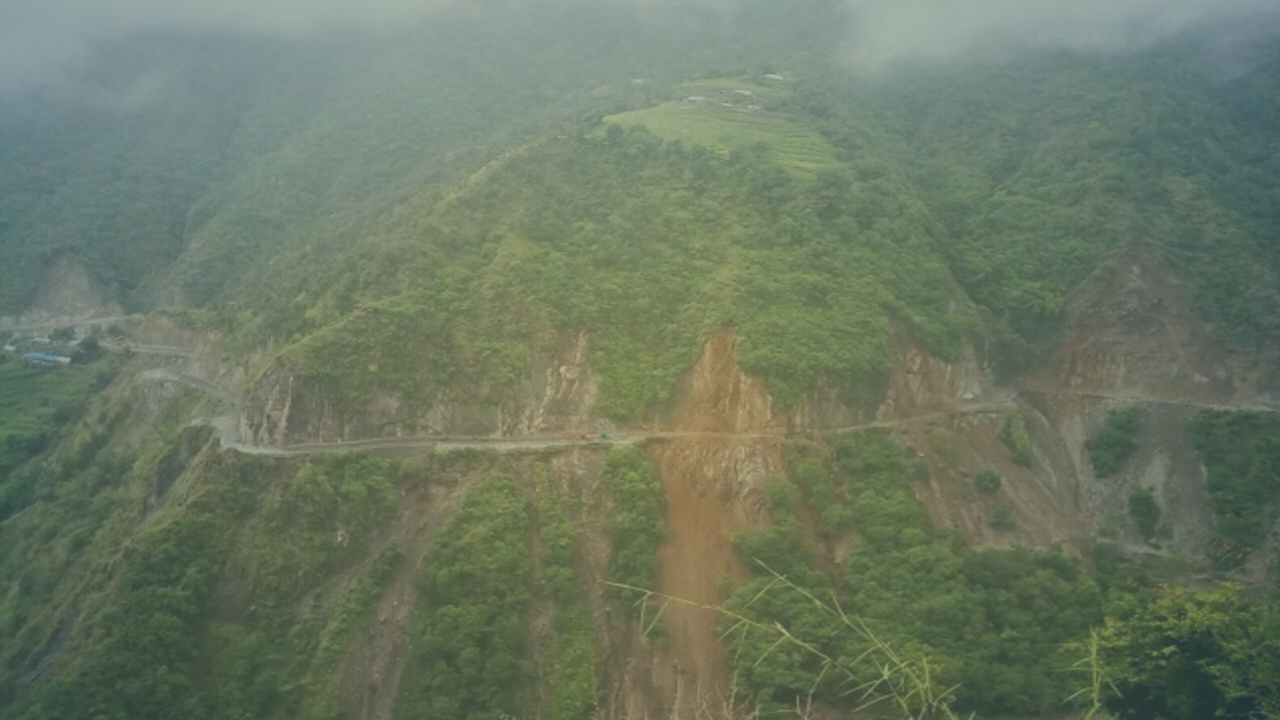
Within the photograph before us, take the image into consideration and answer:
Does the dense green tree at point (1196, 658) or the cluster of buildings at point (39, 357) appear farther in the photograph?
the cluster of buildings at point (39, 357)

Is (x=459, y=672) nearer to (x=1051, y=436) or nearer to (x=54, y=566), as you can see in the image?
(x=54, y=566)

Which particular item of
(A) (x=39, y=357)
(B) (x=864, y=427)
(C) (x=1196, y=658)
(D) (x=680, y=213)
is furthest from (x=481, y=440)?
(A) (x=39, y=357)

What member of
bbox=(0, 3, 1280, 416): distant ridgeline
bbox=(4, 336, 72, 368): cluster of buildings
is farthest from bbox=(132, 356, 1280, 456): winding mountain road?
bbox=(4, 336, 72, 368): cluster of buildings

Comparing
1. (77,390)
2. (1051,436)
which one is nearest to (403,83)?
(77,390)

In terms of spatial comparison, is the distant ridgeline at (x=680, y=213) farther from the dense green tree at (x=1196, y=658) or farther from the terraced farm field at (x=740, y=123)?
the dense green tree at (x=1196, y=658)

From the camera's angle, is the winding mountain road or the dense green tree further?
the winding mountain road

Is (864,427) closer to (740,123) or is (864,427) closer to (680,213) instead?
(680,213)

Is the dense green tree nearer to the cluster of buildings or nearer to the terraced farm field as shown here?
the terraced farm field

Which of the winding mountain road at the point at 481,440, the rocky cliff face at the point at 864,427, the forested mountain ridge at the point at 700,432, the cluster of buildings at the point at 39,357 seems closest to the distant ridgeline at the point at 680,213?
the forested mountain ridge at the point at 700,432
